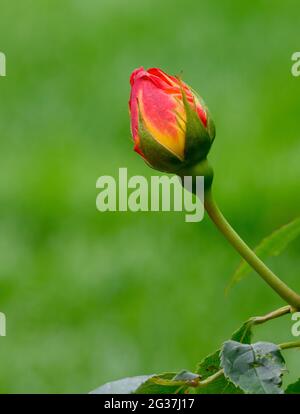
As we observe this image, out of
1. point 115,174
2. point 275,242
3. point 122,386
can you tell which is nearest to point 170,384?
point 122,386

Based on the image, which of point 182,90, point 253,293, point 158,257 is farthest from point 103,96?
point 182,90

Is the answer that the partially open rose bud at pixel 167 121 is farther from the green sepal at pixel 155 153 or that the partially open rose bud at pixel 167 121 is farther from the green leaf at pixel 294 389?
the green leaf at pixel 294 389

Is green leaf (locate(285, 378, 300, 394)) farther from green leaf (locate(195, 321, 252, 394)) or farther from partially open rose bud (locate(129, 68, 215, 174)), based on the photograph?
partially open rose bud (locate(129, 68, 215, 174))

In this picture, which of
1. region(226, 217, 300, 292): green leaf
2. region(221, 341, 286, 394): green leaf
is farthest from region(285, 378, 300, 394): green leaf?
region(226, 217, 300, 292): green leaf

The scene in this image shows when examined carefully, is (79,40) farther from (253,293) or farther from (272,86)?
(253,293)

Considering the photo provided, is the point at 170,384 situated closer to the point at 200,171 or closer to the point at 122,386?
the point at 122,386

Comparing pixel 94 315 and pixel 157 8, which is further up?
pixel 157 8

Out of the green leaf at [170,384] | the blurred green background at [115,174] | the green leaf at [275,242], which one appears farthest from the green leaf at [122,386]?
the blurred green background at [115,174]
